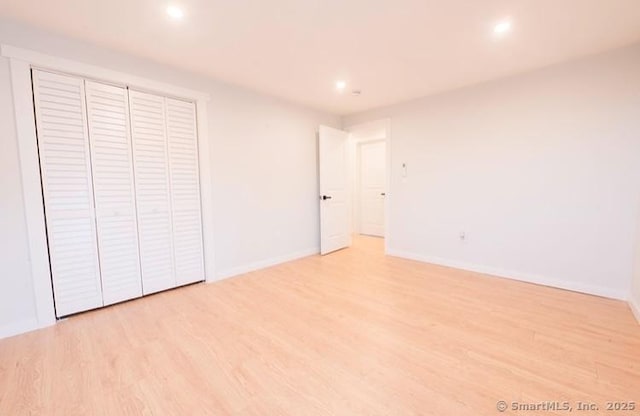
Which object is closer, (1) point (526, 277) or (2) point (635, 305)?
(2) point (635, 305)

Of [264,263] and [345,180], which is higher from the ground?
[345,180]

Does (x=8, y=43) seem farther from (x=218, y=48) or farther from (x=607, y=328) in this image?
(x=607, y=328)

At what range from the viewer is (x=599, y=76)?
99.7 inches

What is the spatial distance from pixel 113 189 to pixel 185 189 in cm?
63

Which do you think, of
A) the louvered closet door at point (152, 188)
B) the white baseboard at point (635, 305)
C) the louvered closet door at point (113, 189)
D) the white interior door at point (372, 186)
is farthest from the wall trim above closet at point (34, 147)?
the white baseboard at point (635, 305)

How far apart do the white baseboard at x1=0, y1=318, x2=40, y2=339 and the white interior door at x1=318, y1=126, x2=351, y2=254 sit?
3.14 m

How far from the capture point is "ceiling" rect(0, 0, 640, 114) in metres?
1.83

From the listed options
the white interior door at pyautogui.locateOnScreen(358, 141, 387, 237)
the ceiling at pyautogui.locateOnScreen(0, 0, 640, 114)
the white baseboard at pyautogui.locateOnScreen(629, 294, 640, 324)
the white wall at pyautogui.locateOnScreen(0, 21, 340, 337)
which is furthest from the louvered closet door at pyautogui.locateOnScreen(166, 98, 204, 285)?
the white baseboard at pyautogui.locateOnScreen(629, 294, 640, 324)

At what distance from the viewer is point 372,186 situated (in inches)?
237

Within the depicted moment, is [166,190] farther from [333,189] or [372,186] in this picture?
[372,186]

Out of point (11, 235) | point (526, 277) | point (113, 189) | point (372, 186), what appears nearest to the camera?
point (11, 235)

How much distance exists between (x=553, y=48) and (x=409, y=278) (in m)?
2.60

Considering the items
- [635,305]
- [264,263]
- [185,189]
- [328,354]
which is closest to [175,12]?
[185,189]

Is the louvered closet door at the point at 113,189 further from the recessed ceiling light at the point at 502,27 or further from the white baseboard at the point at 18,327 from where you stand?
the recessed ceiling light at the point at 502,27
